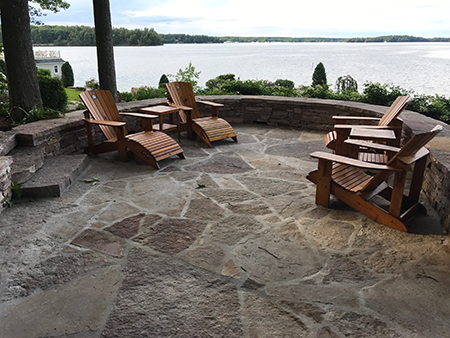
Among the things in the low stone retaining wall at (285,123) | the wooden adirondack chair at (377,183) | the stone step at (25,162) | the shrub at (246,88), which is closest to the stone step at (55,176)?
the stone step at (25,162)

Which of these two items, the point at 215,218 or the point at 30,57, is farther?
the point at 30,57

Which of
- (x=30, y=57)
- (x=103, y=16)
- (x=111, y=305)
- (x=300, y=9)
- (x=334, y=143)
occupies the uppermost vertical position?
(x=300, y=9)

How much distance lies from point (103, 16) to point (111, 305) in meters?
5.39

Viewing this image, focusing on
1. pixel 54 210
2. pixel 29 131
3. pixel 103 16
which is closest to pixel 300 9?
pixel 103 16

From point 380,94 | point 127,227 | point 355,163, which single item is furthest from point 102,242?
point 380,94

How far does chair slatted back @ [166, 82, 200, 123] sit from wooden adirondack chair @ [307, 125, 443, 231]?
2.83 meters

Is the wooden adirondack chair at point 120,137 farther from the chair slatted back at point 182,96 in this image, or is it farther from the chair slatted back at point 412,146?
the chair slatted back at point 412,146

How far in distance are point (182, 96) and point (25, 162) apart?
2.67 metres

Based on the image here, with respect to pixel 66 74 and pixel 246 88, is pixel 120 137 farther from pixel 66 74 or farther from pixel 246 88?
pixel 66 74

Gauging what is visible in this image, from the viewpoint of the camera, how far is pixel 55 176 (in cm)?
364

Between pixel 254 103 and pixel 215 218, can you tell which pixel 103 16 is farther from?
pixel 215 218

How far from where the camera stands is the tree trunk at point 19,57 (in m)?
4.59

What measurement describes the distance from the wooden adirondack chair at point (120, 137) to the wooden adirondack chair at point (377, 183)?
191 cm

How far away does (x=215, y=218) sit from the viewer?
119 inches
